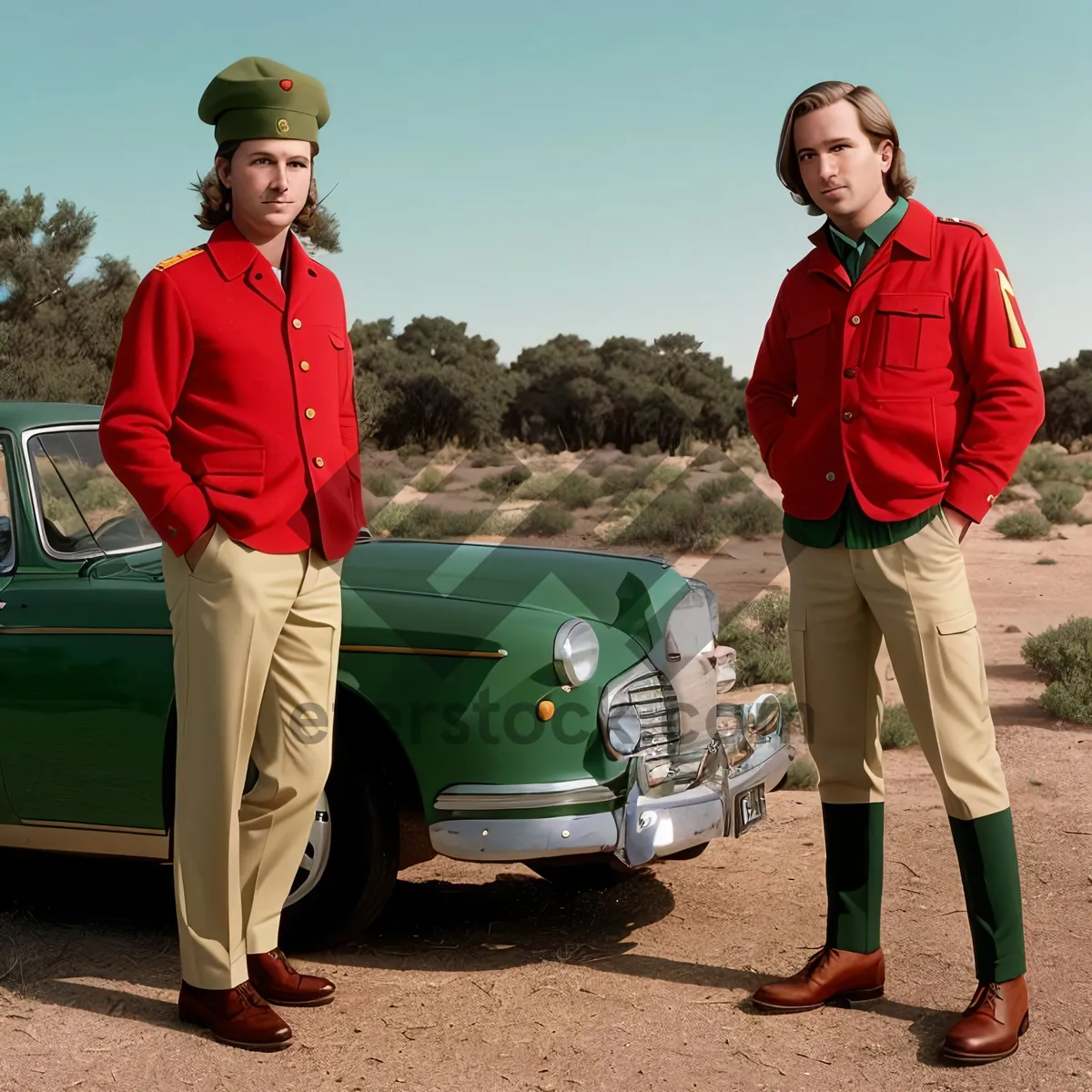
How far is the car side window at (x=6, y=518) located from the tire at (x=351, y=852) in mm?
1329

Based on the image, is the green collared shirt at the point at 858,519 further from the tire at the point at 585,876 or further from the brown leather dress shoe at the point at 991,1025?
the tire at the point at 585,876

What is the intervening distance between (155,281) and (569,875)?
9.03ft

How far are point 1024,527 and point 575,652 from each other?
15.4 m

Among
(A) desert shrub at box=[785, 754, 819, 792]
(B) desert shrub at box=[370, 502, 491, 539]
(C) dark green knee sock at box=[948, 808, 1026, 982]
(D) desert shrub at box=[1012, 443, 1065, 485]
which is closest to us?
(C) dark green knee sock at box=[948, 808, 1026, 982]

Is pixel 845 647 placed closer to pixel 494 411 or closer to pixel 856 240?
pixel 856 240

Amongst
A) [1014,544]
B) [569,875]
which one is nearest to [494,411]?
[1014,544]

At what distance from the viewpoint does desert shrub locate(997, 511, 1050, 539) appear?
1814 centimetres

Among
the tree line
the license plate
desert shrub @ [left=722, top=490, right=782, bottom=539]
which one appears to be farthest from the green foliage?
the license plate

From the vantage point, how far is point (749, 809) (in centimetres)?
434

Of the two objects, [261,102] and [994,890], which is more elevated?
[261,102]

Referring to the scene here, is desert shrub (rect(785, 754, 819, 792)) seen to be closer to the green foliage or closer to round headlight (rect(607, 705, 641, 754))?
round headlight (rect(607, 705, 641, 754))

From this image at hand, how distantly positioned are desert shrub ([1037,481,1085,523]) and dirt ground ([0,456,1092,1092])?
14579mm

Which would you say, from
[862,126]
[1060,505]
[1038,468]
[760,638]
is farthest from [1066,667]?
[1038,468]

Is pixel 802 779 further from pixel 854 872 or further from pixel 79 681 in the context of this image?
pixel 79 681
